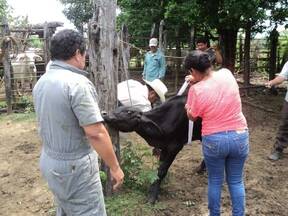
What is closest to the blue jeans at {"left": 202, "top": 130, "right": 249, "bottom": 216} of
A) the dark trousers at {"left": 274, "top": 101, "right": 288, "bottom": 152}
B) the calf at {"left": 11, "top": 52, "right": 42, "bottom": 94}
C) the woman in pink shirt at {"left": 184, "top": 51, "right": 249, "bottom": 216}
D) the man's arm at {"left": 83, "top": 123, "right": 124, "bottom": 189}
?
the woman in pink shirt at {"left": 184, "top": 51, "right": 249, "bottom": 216}

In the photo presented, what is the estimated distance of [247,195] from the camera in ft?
16.2

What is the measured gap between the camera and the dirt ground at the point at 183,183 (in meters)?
4.68

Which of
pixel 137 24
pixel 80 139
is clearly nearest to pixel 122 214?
pixel 80 139

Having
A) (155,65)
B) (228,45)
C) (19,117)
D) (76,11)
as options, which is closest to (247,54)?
(228,45)

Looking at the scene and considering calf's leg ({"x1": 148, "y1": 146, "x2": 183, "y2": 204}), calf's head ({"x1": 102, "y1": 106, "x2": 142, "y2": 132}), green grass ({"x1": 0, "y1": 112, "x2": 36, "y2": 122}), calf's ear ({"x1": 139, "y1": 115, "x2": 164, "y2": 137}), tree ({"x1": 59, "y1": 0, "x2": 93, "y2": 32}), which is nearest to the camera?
calf's head ({"x1": 102, "y1": 106, "x2": 142, "y2": 132})

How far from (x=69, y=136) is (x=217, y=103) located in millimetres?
1392

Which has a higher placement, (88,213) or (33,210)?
(88,213)

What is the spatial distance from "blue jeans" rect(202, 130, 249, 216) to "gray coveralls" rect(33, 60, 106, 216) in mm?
1182

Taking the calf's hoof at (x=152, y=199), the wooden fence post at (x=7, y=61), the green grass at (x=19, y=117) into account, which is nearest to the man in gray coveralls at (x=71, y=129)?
the calf's hoof at (x=152, y=199)

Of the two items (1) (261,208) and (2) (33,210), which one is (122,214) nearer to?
(2) (33,210)

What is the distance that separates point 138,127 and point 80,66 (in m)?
1.87

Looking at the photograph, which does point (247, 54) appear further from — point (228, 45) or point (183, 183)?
point (183, 183)

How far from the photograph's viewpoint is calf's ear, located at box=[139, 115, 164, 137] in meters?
4.54

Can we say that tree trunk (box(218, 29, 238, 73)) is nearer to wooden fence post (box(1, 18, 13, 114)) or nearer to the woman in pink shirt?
wooden fence post (box(1, 18, 13, 114))
